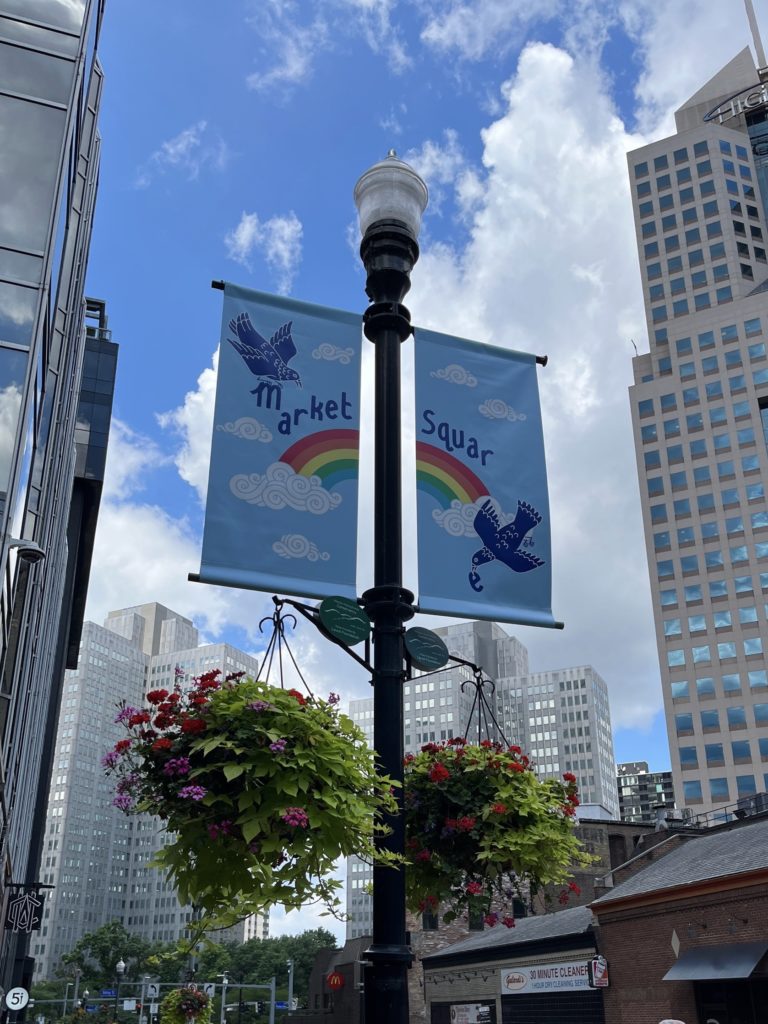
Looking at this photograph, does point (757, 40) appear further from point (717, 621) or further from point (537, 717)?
point (537, 717)

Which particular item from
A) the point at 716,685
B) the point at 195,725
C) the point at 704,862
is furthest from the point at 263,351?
the point at 716,685

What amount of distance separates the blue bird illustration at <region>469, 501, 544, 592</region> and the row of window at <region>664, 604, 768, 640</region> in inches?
3607

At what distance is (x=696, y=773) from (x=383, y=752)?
300 feet

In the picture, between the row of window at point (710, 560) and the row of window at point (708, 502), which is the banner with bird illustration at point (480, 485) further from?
the row of window at point (708, 502)

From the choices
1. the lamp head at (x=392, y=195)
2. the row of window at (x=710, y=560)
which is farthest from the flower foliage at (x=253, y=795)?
the row of window at (x=710, y=560)

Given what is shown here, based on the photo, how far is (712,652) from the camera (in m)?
93.2

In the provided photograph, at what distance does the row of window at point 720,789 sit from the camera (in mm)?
86312

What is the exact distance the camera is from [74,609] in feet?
223

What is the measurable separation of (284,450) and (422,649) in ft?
5.45

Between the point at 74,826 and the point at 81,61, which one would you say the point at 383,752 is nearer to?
the point at 81,61

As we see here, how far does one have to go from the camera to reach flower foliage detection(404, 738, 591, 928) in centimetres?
655

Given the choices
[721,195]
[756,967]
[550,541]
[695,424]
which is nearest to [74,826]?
[695,424]

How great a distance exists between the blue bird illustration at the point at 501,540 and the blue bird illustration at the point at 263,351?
5.56ft

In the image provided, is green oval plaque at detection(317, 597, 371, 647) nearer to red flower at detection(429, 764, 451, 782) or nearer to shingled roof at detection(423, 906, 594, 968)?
red flower at detection(429, 764, 451, 782)
